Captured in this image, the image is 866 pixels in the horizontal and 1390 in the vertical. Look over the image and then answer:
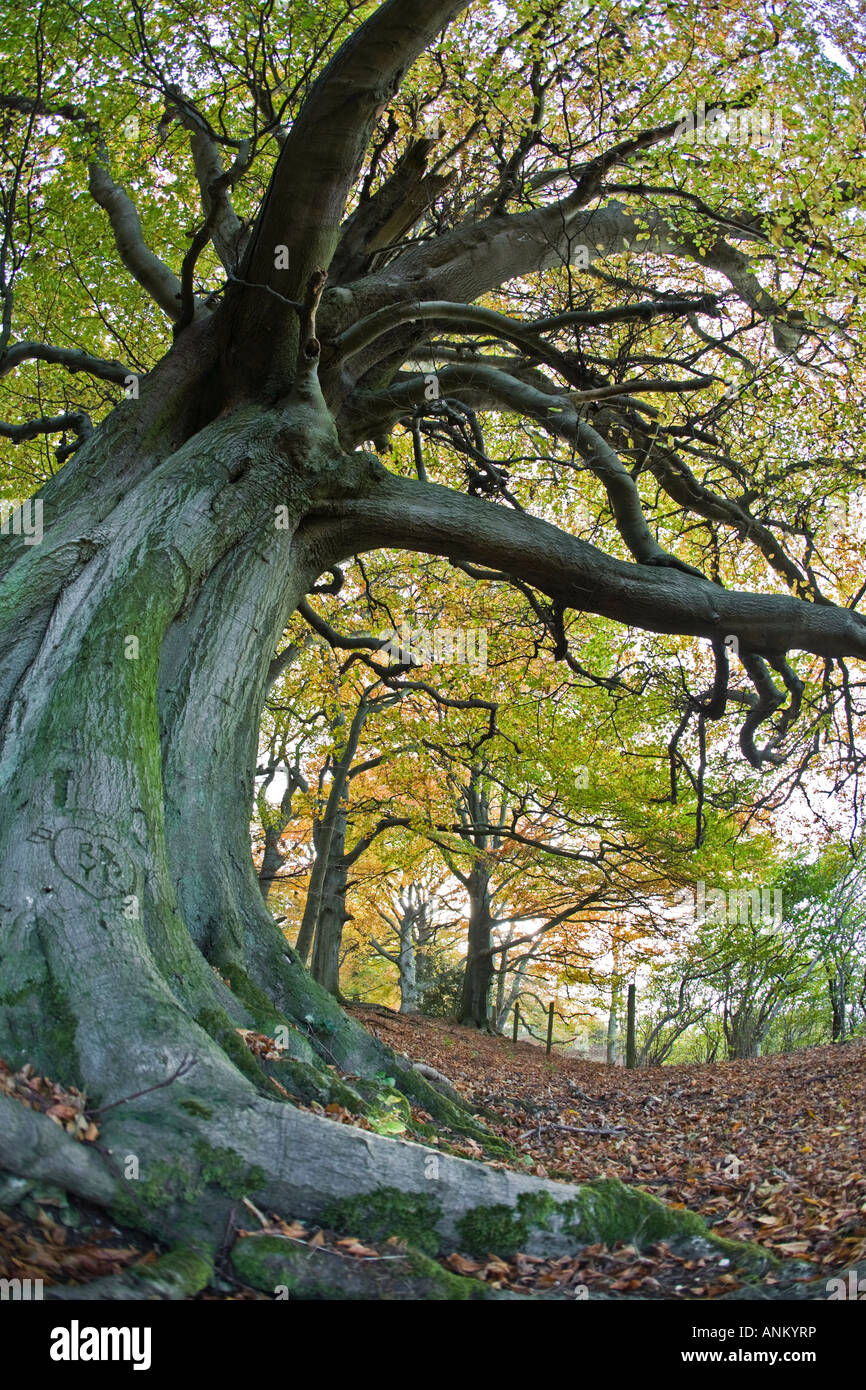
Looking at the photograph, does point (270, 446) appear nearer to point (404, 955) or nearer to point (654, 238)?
point (654, 238)

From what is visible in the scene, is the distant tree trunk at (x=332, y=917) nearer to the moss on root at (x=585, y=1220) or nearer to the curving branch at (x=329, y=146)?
the curving branch at (x=329, y=146)

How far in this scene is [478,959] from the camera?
62.3ft

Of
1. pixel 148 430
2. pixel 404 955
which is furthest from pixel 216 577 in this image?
pixel 404 955

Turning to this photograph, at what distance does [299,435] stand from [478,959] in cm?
1504

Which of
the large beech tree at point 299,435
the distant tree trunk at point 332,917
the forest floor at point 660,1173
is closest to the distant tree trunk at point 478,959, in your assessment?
the distant tree trunk at point 332,917

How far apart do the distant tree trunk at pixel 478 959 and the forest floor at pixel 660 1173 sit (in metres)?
7.73

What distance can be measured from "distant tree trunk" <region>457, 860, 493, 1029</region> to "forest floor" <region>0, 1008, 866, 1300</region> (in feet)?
25.4

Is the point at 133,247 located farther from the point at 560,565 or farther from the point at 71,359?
the point at 560,565

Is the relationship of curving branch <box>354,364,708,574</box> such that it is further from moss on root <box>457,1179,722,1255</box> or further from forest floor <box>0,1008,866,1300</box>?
moss on root <box>457,1179,722,1255</box>

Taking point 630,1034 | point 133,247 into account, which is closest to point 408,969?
point 630,1034

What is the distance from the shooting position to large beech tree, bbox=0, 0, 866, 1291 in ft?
11.0

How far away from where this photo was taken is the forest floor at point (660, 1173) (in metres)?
2.74

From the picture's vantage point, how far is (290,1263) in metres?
2.81

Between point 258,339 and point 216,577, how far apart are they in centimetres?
190
